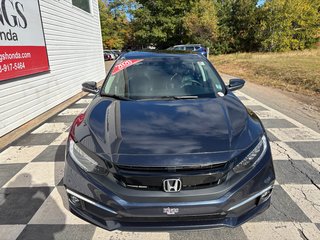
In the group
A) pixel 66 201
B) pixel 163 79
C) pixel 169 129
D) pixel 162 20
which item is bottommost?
pixel 66 201

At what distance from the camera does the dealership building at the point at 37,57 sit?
4914 millimetres

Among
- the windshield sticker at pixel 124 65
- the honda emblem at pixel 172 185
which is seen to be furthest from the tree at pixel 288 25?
the honda emblem at pixel 172 185

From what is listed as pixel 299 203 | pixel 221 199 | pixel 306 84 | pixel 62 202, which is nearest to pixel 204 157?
pixel 221 199

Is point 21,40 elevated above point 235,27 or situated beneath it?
situated beneath

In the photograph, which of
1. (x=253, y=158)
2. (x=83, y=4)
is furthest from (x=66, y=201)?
(x=83, y=4)

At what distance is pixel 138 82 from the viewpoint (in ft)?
10.2

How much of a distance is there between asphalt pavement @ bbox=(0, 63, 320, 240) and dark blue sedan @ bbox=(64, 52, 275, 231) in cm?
40

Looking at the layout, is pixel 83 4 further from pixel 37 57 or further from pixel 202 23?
pixel 202 23

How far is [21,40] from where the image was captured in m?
5.38

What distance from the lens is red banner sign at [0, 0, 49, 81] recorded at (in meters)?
4.82

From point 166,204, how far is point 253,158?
749 mm

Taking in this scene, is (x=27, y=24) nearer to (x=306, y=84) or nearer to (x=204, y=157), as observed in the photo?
(x=204, y=157)

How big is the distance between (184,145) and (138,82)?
1384 millimetres

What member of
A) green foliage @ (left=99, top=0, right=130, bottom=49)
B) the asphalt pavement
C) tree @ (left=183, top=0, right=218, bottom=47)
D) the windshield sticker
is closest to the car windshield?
the windshield sticker
